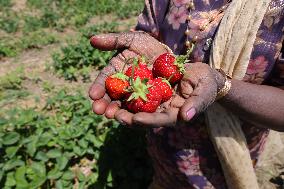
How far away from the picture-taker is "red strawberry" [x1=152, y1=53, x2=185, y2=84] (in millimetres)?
2121

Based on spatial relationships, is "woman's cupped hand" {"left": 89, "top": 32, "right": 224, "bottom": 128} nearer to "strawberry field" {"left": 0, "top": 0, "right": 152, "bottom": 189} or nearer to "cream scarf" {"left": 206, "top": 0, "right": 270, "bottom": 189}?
"cream scarf" {"left": 206, "top": 0, "right": 270, "bottom": 189}

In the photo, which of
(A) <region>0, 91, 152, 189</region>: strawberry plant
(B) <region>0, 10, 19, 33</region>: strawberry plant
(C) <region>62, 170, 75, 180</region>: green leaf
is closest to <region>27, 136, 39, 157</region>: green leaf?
(A) <region>0, 91, 152, 189</region>: strawberry plant

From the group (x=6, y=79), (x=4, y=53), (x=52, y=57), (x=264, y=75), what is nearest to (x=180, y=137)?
(x=264, y=75)

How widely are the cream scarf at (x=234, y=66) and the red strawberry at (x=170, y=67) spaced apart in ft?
0.54

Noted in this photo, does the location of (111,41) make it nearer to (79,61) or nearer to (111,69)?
(111,69)

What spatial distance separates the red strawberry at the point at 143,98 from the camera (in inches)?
79.0

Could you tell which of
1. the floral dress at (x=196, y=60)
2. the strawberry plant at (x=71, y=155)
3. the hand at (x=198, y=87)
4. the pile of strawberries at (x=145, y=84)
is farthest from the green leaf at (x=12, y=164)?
the hand at (x=198, y=87)

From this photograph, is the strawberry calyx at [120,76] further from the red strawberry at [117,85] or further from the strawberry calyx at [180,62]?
the strawberry calyx at [180,62]

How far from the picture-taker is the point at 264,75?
2.08m

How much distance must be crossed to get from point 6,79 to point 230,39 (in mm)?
4851

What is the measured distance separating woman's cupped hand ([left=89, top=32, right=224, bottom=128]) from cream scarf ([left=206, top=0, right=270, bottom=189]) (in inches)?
4.6

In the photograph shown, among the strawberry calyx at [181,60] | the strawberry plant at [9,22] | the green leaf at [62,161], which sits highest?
the strawberry calyx at [181,60]

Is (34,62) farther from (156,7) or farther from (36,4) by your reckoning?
(156,7)

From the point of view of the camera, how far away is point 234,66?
2.07 m
